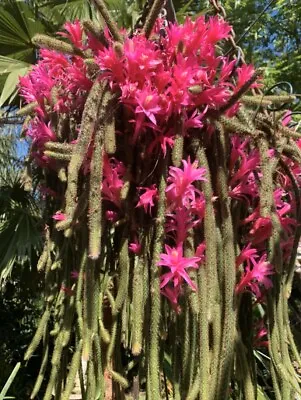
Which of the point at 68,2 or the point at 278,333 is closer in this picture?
the point at 278,333

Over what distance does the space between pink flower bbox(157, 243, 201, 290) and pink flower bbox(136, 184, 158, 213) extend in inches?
4.5

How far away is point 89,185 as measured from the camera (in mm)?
→ 1018

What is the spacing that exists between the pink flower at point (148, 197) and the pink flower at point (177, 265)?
114mm

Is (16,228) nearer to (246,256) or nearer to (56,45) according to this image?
(56,45)

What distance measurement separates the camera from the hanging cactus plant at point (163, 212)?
1.01 m

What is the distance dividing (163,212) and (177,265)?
0.37 feet

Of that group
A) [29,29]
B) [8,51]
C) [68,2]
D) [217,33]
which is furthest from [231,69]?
[68,2]

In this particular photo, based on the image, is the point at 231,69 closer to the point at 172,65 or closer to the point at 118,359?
the point at 172,65

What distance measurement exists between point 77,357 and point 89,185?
1.19 feet

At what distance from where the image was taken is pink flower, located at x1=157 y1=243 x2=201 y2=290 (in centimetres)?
98

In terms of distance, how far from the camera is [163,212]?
1012 millimetres

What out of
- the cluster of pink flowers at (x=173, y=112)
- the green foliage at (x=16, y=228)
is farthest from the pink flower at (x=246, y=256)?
the green foliage at (x=16, y=228)

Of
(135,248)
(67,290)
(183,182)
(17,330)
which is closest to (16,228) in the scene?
(17,330)

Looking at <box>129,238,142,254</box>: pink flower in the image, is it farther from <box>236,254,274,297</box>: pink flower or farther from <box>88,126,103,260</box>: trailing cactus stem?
<box>236,254,274,297</box>: pink flower
